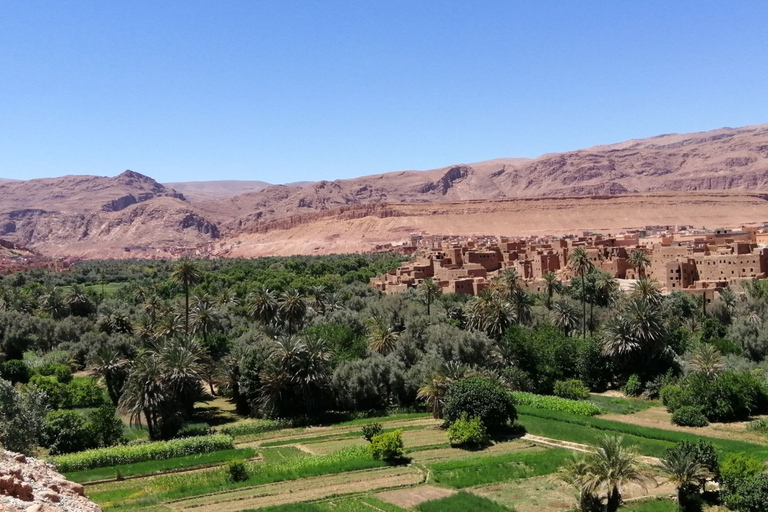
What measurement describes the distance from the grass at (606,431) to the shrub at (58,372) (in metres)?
29.7

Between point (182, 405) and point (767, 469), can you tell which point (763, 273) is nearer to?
point (767, 469)

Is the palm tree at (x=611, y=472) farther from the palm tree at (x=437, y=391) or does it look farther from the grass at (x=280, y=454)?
the palm tree at (x=437, y=391)

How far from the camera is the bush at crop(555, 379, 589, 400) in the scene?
139 ft

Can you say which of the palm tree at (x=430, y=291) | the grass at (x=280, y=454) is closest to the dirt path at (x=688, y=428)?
the grass at (x=280, y=454)

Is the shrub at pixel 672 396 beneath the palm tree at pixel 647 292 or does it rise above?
beneath

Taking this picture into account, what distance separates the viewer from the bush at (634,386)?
4320 centimetres

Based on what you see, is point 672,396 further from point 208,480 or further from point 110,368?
Answer: point 110,368

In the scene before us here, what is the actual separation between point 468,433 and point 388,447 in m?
4.24

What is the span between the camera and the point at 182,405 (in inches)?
1435

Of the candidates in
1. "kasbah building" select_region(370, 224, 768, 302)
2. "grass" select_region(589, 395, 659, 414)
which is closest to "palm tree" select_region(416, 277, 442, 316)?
"kasbah building" select_region(370, 224, 768, 302)

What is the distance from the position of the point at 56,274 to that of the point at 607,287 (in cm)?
9311

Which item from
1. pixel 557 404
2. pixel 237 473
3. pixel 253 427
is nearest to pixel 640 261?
pixel 557 404

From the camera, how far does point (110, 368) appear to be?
1587 inches

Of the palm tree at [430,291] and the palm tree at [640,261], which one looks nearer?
the palm tree at [430,291]
